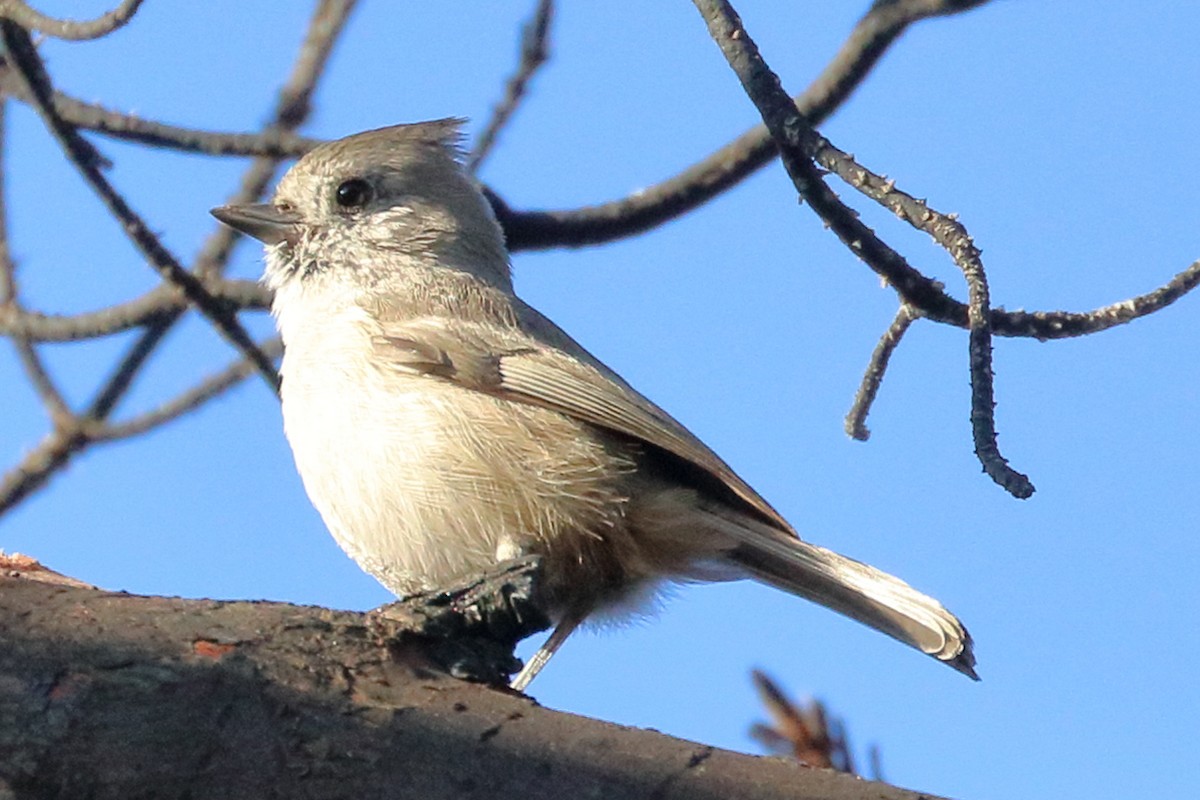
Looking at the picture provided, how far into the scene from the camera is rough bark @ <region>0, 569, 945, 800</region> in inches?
83.1

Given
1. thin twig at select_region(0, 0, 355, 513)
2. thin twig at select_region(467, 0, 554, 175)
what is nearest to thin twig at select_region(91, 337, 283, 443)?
thin twig at select_region(0, 0, 355, 513)

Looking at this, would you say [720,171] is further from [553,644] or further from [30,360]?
[30,360]

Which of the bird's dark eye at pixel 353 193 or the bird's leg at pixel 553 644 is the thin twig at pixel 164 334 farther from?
the bird's leg at pixel 553 644

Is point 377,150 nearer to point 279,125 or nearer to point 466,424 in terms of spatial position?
point 279,125

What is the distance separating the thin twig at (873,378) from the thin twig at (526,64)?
6.15 ft

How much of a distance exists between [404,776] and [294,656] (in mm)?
299

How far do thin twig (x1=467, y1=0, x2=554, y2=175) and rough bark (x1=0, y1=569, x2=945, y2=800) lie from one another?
10.1 feet

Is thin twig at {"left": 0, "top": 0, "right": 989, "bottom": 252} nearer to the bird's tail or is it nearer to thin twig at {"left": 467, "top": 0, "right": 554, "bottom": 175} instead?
thin twig at {"left": 467, "top": 0, "right": 554, "bottom": 175}

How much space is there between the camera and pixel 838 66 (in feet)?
14.4

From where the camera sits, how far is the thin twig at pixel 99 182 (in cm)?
462

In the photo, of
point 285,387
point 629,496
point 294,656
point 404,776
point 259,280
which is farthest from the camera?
point 259,280

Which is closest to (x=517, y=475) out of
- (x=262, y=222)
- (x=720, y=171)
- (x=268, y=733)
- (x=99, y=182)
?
(x=720, y=171)

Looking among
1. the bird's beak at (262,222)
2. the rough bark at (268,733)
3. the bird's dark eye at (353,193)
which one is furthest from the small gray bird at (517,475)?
the rough bark at (268,733)

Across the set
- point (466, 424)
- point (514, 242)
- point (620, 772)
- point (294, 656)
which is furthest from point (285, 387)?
point (620, 772)
